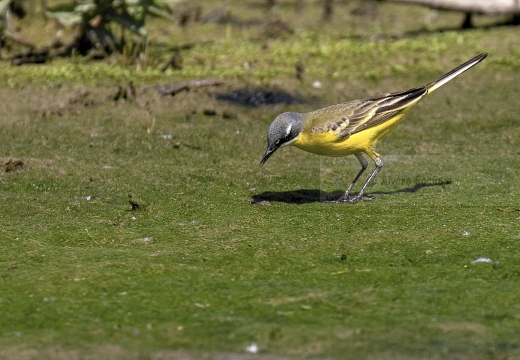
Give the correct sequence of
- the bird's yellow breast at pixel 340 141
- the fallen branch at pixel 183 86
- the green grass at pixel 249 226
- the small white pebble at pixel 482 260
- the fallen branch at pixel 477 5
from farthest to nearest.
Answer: the fallen branch at pixel 477 5, the fallen branch at pixel 183 86, the bird's yellow breast at pixel 340 141, the small white pebble at pixel 482 260, the green grass at pixel 249 226

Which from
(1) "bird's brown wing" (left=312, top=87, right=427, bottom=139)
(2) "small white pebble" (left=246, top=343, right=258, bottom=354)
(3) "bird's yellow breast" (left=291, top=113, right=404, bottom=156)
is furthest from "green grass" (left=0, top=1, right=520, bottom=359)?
(1) "bird's brown wing" (left=312, top=87, right=427, bottom=139)

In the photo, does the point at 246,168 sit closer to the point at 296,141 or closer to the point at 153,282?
the point at 296,141

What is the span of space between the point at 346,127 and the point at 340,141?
0.13 m

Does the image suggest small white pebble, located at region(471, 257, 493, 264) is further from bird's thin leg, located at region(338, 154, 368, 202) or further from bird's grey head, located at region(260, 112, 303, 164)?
bird's grey head, located at region(260, 112, 303, 164)

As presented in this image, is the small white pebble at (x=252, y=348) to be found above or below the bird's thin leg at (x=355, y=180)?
above

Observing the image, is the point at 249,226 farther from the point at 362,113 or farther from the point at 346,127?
the point at 362,113

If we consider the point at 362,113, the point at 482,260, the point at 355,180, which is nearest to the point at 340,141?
the point at 362,113

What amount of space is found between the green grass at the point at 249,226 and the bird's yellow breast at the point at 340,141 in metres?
0.45

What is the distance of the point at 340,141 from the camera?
6.93 metres

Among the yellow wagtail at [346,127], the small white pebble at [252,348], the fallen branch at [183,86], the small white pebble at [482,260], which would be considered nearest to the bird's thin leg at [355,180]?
the yellow wagtail at [346,127]

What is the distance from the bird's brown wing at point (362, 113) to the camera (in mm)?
6883

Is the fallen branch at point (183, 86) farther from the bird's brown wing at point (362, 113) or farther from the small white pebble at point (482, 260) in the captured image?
the small white pebble at point (482, 260)

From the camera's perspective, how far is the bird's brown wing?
6.88 m

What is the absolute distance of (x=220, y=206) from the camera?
6.66 m
